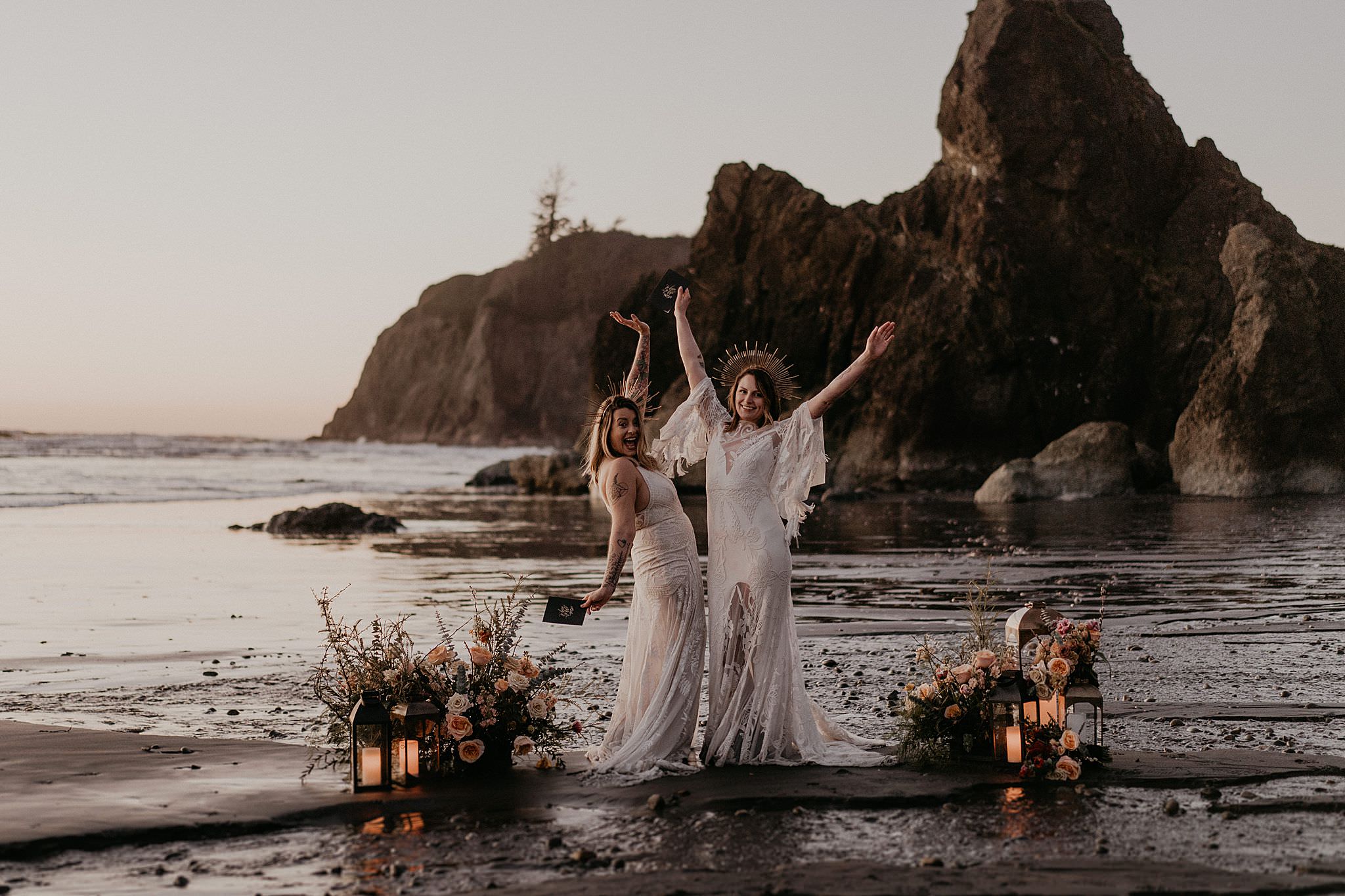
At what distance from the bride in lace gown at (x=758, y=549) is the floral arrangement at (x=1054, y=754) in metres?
0.86

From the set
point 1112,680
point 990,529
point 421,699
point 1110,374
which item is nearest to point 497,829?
point 421,699

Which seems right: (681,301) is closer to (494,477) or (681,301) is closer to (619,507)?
(619,507)

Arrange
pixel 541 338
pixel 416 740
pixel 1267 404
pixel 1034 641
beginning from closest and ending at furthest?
pixel 416 740
pixel 1034 641
pixel 1267 404
pixel 541 338

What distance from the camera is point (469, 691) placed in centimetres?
785

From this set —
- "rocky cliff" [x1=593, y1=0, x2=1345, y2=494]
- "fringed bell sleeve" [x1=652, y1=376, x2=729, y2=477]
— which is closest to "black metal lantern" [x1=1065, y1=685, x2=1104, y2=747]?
"fringed bell sleeve" [x1=652, y1=376, x2=729, y2=477]

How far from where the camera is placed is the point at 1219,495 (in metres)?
41.4

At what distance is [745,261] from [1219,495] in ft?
98.4

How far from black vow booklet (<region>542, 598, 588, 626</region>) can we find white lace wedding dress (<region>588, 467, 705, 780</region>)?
1.82 ft

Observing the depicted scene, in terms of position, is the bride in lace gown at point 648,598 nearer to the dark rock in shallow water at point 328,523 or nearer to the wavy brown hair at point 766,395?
the wavy brown hair at point 766,395

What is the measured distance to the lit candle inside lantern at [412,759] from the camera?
24.6ft

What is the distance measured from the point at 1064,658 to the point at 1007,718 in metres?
0.48

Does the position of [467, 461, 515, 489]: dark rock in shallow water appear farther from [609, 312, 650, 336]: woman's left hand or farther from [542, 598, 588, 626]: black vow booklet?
[542, 598, 588, 626]: black vow booklet

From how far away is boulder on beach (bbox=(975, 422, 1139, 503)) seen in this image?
40.2 meters

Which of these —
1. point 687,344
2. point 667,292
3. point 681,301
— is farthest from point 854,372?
point 667,292
